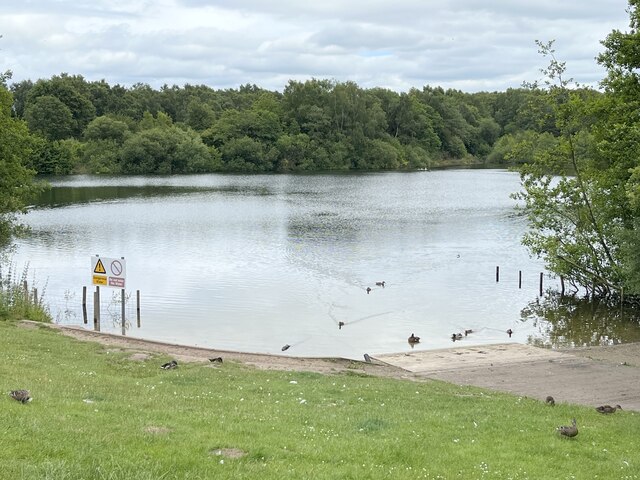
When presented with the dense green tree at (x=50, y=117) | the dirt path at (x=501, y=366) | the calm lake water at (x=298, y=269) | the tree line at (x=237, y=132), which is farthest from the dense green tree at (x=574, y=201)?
the dense green tree at (x=50, y=117)

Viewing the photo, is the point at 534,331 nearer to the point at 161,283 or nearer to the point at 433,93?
the point at 161,283

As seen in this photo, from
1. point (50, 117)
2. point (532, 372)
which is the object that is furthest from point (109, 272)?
point (50, 117)

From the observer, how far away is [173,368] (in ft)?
64.6

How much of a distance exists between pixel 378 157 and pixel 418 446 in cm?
15432

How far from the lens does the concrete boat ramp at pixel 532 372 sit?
19781 millimetres

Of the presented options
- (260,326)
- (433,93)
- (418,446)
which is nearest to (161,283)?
(260,326)

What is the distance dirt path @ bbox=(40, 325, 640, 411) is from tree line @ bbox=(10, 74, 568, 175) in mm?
117121

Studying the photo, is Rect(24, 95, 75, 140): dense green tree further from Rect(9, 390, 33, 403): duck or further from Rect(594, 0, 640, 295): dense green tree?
Rect(9, 390, 33, 403): duck

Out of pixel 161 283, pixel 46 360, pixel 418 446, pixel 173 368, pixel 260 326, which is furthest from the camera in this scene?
pixel 161 283

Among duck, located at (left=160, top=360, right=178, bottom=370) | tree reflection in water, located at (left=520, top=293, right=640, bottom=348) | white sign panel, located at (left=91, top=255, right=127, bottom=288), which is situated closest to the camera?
duck, located at (left=160, top=360, right=178, bottom=370)

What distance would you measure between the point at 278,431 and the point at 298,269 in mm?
36178

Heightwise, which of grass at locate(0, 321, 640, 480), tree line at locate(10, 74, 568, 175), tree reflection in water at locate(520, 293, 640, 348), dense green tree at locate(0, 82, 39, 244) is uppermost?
tree line at locate(10, 74, 568, 175)

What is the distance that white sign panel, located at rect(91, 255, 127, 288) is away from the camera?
98.3 feet

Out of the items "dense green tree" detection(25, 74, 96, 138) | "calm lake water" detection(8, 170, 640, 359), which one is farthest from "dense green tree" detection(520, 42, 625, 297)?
"dense green tree" detection(25, 74, 96, 138)
